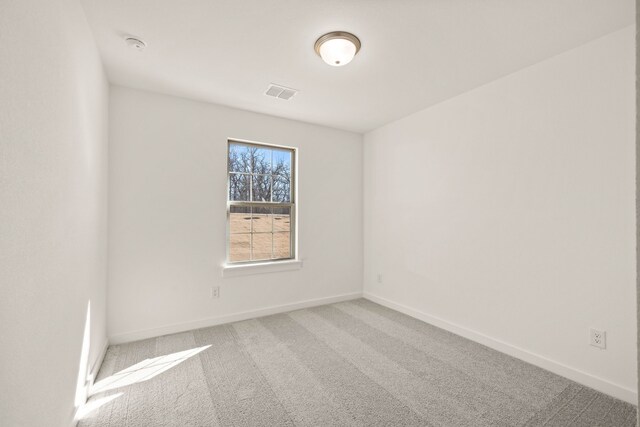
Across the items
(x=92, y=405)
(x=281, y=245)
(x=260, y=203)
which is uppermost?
(x=260, y=203)

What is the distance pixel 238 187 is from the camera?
3.44 metres

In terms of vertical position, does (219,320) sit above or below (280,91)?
below

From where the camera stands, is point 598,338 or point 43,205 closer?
point 43,205

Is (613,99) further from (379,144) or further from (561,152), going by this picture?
(379,144)

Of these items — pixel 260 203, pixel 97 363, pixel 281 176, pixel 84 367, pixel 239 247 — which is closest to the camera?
pixel 84 367

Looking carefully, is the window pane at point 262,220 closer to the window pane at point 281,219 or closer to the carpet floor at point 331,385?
the window pane at point 281,219

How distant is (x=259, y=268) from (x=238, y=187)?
1005 mm

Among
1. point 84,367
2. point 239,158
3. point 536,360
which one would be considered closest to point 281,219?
point 239,158

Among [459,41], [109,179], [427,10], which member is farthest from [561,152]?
[109,179]

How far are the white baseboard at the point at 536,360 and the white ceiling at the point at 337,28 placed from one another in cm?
240

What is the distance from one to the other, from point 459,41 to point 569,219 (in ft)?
5.16

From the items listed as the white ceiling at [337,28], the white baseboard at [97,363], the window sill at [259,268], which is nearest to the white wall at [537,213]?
the white ceiling at [337,28]

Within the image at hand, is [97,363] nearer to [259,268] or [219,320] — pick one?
[219,320]

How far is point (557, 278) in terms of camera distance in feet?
7.39
